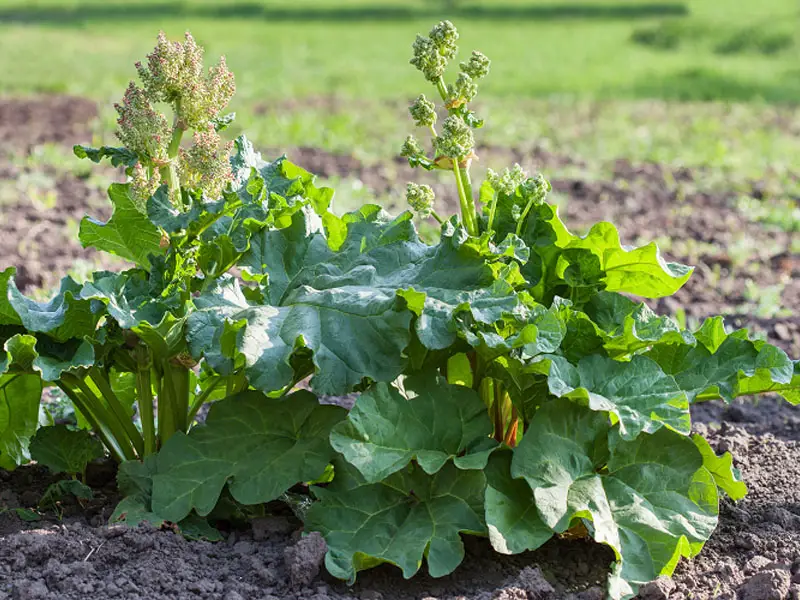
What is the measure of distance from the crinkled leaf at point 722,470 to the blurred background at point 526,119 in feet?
7.07

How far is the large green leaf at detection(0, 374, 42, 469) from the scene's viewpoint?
3.15m

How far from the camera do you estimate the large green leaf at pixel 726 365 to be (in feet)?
9.02

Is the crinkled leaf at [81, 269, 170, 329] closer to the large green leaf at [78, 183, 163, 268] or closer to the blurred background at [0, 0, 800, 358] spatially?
the large green leaf at [78, 183, 163, 268]

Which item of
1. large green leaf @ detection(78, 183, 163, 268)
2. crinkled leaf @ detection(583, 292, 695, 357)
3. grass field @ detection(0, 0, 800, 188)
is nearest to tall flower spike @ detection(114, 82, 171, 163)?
large green leaf @ detection(78, 183, 163, 268)

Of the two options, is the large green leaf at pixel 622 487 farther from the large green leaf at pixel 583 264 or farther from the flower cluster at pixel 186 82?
the flower cluster at pixel 186 82

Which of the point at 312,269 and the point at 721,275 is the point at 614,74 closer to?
the point at 721,275

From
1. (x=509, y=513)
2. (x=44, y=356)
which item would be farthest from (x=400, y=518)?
(x=44, y=356)

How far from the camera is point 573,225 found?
6.66m

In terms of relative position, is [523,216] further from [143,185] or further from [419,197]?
[143,185]

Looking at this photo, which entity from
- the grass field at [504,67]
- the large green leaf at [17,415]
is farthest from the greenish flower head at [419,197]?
the grass field at [504,67]

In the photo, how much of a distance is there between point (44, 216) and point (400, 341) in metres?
4.41

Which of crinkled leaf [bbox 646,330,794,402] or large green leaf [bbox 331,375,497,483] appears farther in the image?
crinkled leaf [bbox 646,330,794,402]

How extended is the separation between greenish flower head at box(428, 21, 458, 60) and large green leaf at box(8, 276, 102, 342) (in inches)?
41.6

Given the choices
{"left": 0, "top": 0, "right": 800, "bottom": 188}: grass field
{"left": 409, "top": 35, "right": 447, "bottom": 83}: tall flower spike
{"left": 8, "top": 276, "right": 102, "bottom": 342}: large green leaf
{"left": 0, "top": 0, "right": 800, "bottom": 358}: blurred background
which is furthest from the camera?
{"left": 0, "top": 0, "right": 800, "bottom": 188}: grass field
